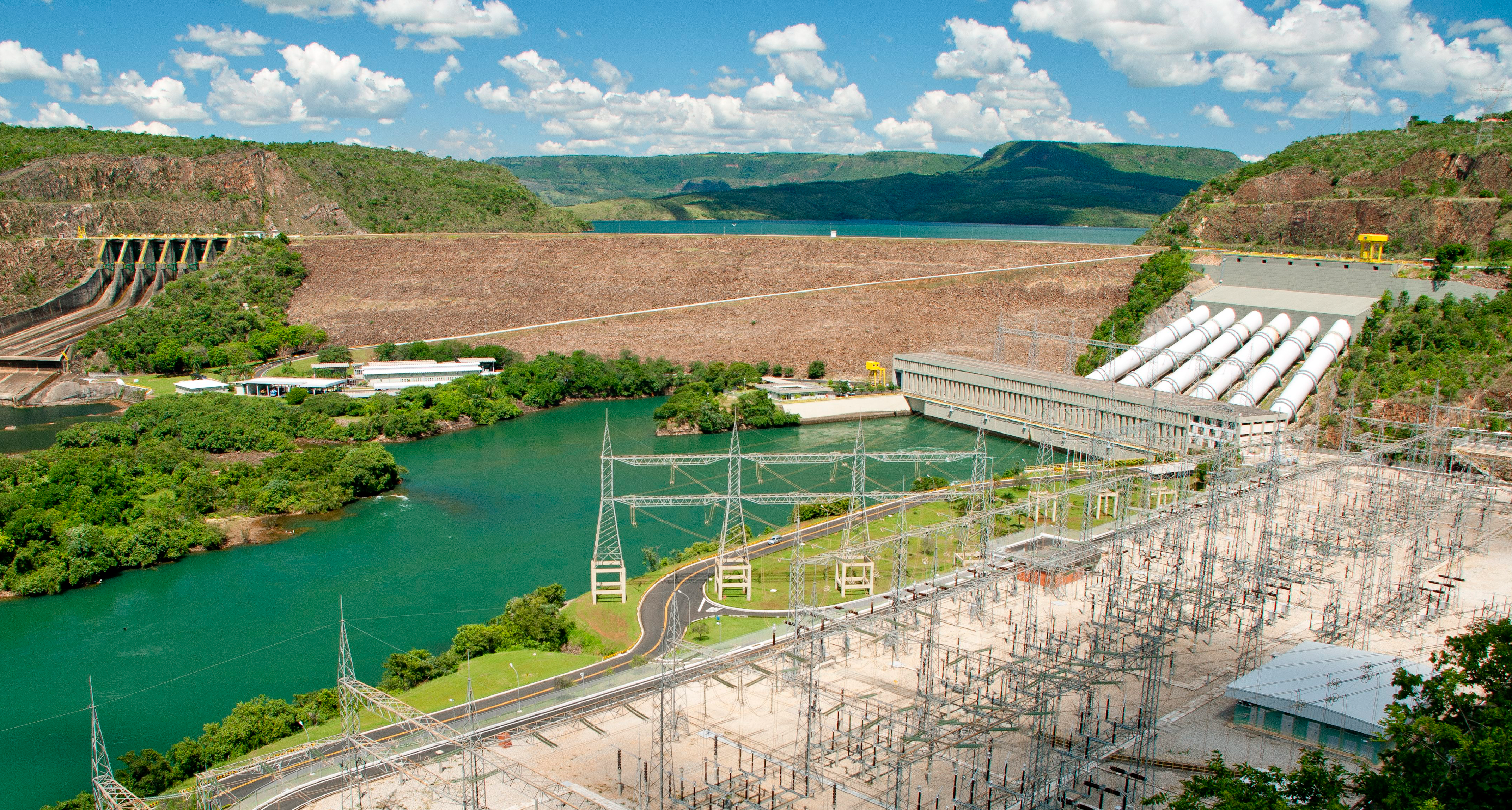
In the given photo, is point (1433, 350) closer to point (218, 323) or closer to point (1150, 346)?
point (1150, 346)

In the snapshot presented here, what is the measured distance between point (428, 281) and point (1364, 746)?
69769mm

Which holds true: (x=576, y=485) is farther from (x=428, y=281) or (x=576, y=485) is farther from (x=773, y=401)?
(x=428, y=281)

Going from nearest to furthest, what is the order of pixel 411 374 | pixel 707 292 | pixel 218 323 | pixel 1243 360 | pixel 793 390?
1. pixel 1243 360
2. pixel 793 390
3. pixel 411 374
4. pixel 218 323
5. pixel 707 292

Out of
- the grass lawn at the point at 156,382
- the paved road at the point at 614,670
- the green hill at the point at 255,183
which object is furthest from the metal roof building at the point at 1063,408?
the green hill at the point at 255,183

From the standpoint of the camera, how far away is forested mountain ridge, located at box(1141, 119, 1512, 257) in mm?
56938

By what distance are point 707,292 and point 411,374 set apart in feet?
78.5

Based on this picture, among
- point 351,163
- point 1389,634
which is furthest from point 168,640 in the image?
point 351,163

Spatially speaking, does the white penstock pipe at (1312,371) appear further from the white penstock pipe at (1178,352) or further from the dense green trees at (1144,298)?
the dense green trees at (1144,298)

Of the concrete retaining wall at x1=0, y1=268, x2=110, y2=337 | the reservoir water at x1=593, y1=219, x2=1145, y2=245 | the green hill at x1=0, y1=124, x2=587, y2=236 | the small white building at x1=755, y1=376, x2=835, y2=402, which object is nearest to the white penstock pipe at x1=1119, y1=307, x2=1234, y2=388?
the small white building at x1=755, y1=376, x2=835, y2=402

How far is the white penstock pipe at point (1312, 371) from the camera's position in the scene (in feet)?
145

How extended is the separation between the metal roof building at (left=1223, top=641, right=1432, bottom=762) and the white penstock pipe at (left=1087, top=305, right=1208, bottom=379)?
3138 cm

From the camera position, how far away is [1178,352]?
5294cm

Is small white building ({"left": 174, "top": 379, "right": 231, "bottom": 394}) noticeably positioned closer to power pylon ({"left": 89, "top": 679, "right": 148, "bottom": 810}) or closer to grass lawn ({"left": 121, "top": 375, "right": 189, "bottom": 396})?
grass lawn ({"left": 121, "top": 375, "right": 189, "bottom": 396})

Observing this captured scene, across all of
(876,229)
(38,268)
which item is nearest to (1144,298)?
(38,268)
